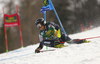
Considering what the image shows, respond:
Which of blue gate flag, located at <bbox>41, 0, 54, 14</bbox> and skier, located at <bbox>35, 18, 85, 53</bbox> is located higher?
blue gate flag, located at <bbox>41, 0, 54, 14</bbox>

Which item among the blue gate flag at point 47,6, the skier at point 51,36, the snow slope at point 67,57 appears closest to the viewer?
the snow slope at point 67,57

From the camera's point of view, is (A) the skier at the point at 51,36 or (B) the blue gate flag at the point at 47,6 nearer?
(A) the skier at the point at 51,36

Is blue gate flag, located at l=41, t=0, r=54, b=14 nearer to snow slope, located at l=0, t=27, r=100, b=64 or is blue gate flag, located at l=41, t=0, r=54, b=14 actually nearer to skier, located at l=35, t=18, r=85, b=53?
skier, located at l=35, t=18, r=85, b=53

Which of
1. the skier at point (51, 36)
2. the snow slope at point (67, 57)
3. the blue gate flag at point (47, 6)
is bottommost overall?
the snow slope at point (67, 57)

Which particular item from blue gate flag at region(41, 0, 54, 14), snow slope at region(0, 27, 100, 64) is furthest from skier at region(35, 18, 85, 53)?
blue gate flag at region(41, 0, 54, 14)

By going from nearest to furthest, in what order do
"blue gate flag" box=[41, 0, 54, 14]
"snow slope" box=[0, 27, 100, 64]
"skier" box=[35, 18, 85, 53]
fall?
"snow slope" box=[0, 27, 100, 64] → "skier" box=[35, 18, 85, 53] → "blue gate flag" box=[41, 0, 54, 14]

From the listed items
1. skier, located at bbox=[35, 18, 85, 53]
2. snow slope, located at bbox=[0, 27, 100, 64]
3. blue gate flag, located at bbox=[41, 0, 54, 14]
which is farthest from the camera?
blue gate flag, located at bbox=[41, 0, 54, 14]

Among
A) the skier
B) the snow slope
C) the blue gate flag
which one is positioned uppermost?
the blue gate flag

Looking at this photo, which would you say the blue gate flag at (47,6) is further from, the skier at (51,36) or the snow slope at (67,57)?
the snow slope at (67,57)

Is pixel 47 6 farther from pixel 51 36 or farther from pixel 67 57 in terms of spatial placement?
pixel 67 57

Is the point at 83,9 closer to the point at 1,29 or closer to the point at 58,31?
the point at 1,29

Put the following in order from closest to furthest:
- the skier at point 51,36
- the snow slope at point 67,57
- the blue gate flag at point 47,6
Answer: the snow slope at point 67,57
the skier at point 51,36
the blue gate flag at point 47,6

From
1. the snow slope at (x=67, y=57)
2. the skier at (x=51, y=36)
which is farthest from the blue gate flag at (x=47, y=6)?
the snow slope at (x=67, y=57)

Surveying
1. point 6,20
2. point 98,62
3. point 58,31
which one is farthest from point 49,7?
point 6,20
